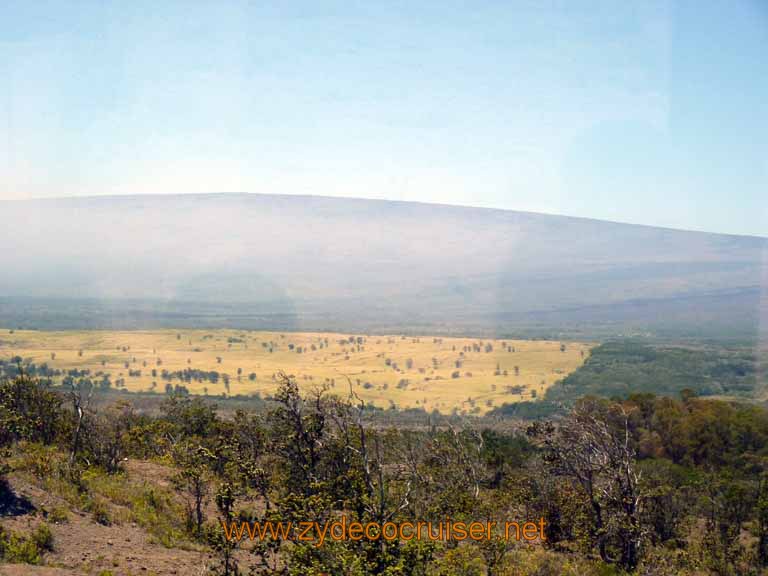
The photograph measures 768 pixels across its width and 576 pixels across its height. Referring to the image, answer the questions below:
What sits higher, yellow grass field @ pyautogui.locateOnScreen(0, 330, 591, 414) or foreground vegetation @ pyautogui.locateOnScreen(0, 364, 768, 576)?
foreground vegetation @ pyautogui.locateOnScreen(0, 364, 768, 576)

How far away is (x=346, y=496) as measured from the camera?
417 inches

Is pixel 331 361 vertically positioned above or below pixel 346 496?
below

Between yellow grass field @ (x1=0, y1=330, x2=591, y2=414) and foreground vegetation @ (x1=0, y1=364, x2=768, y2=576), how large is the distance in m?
19.2

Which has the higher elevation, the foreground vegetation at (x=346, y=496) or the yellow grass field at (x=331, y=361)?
the foreground vegetation at (x=346, y=496)

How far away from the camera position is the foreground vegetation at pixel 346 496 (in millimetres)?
8578

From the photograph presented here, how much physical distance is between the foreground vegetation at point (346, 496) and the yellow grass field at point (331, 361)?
1918 cm

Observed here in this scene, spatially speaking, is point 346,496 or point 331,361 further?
point 331,361

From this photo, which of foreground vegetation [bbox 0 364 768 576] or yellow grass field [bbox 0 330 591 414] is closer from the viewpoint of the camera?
foreground vegetation [bbox 0 364 768 576]

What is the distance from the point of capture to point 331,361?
5628cm

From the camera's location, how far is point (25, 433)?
43.9 feet

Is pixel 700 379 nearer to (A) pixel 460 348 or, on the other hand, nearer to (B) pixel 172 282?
(A) pixel 460 348

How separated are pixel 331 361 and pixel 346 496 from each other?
45948mm

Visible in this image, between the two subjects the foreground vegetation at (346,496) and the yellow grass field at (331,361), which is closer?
the foreground vegetation at (346,496)

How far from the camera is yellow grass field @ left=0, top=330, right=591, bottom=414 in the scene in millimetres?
44281
